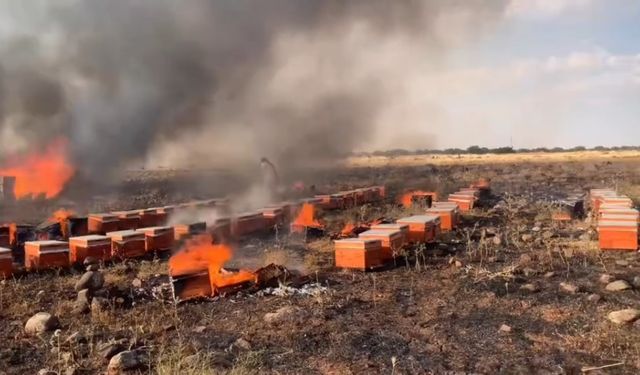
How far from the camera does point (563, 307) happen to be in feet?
22.6

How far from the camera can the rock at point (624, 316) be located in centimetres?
622

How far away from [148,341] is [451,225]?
8.99 metres

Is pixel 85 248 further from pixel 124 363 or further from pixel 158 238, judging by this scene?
pixel 124 363

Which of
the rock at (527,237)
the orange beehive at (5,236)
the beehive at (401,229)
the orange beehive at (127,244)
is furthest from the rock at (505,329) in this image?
the orange beehive at (5,236)

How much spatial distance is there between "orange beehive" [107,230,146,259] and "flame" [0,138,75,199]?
24.9 ft

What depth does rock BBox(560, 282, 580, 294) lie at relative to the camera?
755 cm

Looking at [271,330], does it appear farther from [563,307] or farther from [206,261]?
[563,307]

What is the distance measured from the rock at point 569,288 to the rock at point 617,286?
42 cm

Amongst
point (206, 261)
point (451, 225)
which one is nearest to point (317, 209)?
point (451, 225)

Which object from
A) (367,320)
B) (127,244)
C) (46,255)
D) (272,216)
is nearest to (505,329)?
(367,320)

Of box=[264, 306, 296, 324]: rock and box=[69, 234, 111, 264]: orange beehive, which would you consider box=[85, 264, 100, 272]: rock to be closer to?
box=[69, 234, 111, 264]: orange beehive

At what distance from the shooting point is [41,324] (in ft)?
20.9

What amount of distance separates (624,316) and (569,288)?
1.36 meters

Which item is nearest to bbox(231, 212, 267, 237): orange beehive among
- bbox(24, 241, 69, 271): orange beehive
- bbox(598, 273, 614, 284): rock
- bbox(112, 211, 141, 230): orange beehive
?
bbox(112, 211, 141, 230): orange beehive
